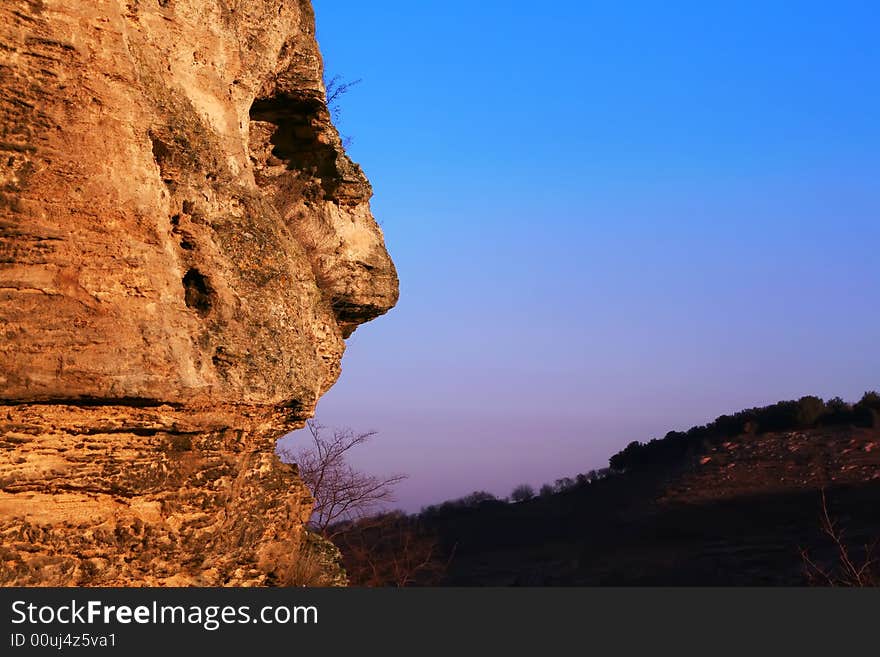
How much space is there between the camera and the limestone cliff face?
6.12m

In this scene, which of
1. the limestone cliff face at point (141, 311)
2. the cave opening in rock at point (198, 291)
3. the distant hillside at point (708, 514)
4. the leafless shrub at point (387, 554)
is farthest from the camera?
the distant hillside at point (708, 514)

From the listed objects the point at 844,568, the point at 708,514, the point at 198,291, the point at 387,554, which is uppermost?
the point at 198,291

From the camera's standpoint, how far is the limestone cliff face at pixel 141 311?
6.12 meters

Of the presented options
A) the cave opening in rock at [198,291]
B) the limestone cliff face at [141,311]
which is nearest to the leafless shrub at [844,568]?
the limestone cliff face at [141,311]

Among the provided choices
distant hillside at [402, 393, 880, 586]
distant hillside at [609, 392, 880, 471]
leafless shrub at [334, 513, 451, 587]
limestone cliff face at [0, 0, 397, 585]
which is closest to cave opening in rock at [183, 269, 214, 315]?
limestone cliff face at [0, 0, 397, 585]

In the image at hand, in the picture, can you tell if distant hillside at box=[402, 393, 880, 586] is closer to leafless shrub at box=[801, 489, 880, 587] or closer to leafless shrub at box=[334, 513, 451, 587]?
leafless shrub at box=[334, 513, 451, 587]

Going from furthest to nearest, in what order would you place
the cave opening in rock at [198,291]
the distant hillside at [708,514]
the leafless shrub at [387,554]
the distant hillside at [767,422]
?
the distant hillside at [767,422], the distant hillside at [708,514], the leafless shrub at [387,554], the cave opening in rock at [198,291]

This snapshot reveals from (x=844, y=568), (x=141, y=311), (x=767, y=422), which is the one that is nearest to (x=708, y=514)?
(x=767, y=422)

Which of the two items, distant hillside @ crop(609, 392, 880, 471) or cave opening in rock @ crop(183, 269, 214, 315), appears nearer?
cave opening in rock @ crop(183, 269, 214, 315)

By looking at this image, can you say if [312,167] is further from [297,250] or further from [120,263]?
[120,263]

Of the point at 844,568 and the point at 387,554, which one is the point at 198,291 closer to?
the point at 844,568

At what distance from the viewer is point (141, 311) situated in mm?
6523

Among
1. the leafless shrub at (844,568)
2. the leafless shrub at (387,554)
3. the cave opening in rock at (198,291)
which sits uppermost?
the cave opening in rock at (198,291)

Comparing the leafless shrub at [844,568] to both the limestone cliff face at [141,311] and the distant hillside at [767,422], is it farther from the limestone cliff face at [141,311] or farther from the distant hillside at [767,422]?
the distant hillside at [767,422]
